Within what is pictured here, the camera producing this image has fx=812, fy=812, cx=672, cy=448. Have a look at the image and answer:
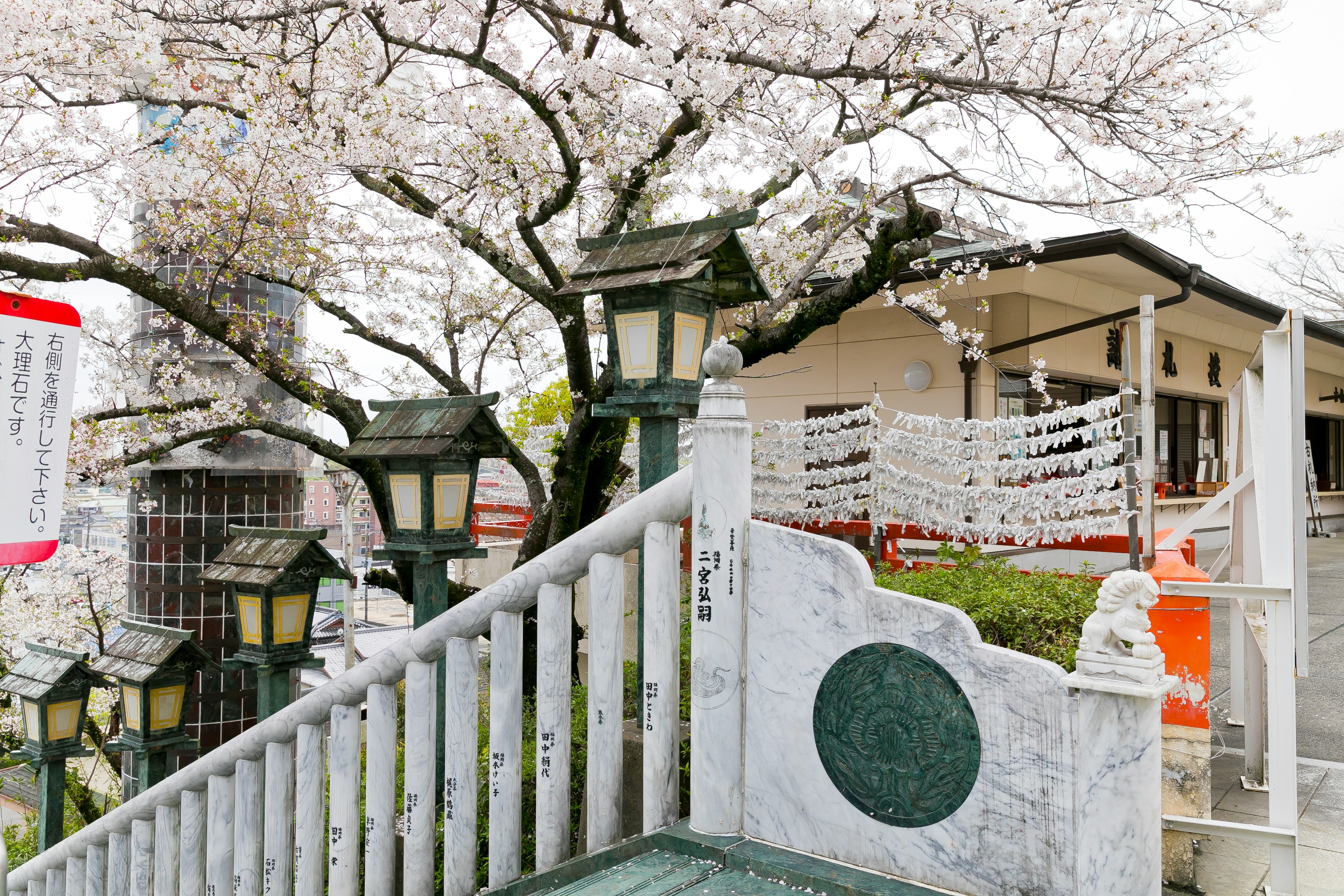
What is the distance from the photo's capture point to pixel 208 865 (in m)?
4.03

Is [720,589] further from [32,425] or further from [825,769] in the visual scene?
[32,425]

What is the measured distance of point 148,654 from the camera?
6.30 meters

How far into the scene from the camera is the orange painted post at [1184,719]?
122 inches

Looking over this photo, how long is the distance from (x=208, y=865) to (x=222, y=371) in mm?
7569

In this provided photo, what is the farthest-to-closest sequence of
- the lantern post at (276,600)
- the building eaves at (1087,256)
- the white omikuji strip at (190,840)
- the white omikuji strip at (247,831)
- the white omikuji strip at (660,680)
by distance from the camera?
the building eaves at (1087,256) < the lantern post at (276,600) < the white omikuji strip at (190,840) < the white omikuji strip at (247,831) < the white omikuji strip at (660,680)

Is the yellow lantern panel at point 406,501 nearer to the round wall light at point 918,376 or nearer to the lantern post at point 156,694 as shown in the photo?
the lantern post at point 156,694

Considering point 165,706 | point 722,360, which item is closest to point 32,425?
point 722,360

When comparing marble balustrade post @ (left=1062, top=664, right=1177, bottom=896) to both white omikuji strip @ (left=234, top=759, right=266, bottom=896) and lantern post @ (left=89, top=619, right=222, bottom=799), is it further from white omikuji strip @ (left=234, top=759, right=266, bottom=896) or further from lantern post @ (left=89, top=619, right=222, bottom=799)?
lantern post @ (left=89, top=619, right=222, bottom=799)

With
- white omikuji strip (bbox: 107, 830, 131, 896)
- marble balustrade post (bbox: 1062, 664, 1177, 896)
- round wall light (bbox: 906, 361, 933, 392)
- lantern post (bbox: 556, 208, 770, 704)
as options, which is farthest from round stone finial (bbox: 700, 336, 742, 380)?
round wall light (bbox: 906, 361, 933, 392)

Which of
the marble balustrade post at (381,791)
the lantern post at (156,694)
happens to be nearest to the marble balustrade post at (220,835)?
the marble balustrade post at (381,791)

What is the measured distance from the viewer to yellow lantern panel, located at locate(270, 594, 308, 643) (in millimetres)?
5273

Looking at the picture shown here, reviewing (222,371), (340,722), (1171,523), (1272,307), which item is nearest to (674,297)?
(340,722)

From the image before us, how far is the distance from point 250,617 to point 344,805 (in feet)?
7.73

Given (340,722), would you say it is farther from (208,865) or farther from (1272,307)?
(1272,307)
